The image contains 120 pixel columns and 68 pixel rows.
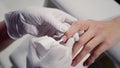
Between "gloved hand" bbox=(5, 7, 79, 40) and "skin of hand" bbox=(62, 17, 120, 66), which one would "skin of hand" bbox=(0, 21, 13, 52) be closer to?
"gloved hand" bbox=(5, 7, 79, 40)

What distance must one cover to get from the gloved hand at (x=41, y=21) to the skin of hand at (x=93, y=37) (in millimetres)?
23

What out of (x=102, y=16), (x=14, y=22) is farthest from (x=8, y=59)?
(x=102, y=16)

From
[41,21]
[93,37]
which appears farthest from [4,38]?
[93,37]

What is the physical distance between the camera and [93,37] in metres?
0.61

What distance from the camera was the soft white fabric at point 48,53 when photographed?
0.51m

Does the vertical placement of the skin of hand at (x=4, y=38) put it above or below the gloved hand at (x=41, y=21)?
below

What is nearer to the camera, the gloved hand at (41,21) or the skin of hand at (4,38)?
the gloved hand at (41,21)

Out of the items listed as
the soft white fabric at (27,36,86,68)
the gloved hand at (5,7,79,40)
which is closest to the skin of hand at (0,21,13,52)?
the gloved hand at (5,7,79,40)

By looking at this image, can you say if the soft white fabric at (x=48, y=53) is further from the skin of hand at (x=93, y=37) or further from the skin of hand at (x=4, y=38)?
the skin of hand at (x=4, y=38)

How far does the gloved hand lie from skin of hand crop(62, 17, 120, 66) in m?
0.02

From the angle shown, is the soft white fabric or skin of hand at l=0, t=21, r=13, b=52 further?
skin of hand at l=0, t=21, r=13, b=52

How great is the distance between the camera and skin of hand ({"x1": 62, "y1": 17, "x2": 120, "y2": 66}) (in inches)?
22.5

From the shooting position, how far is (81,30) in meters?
0.60

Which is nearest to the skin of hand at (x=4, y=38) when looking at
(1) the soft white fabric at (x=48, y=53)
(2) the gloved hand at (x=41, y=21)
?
(2) the gloved hand at (x=41, y=21)
